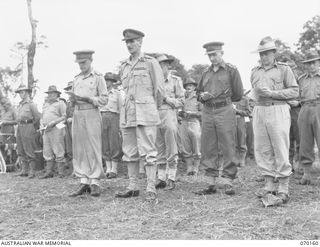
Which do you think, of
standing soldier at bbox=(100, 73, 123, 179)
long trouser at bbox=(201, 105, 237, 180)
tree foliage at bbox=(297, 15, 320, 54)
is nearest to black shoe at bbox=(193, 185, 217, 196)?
long trouser at bbox=(201, 105, 237, 180)

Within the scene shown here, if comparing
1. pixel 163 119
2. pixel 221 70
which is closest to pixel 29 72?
pixel 163 119

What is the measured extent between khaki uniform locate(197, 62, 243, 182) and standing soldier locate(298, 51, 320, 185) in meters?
1.60

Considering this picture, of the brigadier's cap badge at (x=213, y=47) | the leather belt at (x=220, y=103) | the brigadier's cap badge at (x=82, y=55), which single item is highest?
the brigadier's cap badge at (x=213, y=47)

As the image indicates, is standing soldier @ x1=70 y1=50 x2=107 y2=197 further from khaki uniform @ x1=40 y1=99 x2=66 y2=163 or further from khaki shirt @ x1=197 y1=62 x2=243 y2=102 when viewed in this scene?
khaki uniform @ x1=40 y1=99 x2=66 y2=163

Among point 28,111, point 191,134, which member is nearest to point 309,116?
point 191,134

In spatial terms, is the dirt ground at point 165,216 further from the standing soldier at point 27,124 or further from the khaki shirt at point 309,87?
the standing soldier at point 27,124

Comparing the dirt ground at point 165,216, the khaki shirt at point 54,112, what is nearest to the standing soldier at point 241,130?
the dirt ground at point 165,216

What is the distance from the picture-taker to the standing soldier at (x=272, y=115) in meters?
5.85

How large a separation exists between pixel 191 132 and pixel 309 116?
307cm

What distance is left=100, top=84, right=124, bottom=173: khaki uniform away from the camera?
10.2 metres

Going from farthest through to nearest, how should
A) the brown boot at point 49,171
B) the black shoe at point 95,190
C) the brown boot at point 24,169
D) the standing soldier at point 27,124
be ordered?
1. the brown boot at point 24,169
2. the standing soldier at point 27,124
3. the brown boot at point 49,171
4. the black shoe at point 95,190

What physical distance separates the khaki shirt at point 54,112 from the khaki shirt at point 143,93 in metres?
4.21

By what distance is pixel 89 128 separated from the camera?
22.8 ft

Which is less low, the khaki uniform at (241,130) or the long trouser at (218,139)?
the long trouser at (218,139)
